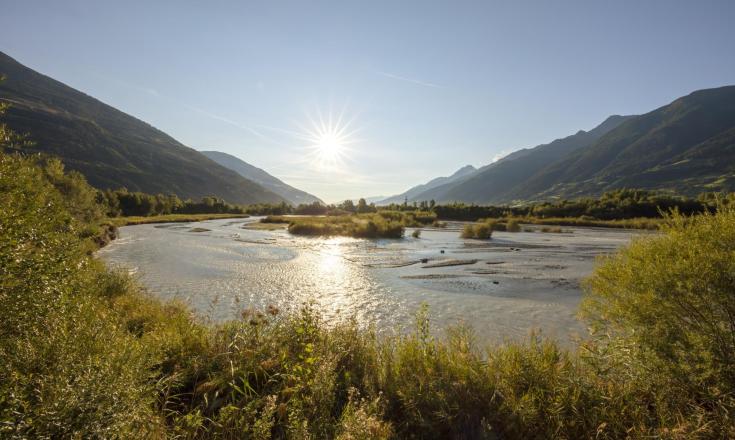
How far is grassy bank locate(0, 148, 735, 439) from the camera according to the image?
3.65 metres

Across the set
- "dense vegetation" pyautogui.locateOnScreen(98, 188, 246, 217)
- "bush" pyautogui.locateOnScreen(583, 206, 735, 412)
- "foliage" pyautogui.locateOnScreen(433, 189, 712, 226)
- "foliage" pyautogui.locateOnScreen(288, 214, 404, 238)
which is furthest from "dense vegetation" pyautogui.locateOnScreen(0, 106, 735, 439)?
"dense vegetation" pyautogui.locateOnScreen(98, 188, 246, 217)

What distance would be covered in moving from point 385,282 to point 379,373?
10.1 metres

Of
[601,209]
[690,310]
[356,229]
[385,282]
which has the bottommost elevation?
[385,282]

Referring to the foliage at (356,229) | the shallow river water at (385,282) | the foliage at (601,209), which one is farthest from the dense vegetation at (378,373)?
the foliage at (601,209)

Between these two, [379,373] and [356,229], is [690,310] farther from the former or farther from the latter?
[356,229]

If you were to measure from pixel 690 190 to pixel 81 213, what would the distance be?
754 feet

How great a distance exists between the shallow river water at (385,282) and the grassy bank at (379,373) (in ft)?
7.45

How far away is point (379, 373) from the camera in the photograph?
5.68 m

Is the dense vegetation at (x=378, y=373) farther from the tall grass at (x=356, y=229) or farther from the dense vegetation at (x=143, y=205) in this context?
the dense vegetation at (x=143, y=205)

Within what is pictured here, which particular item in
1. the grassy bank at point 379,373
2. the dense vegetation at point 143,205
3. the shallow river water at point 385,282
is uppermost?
the dense vegetation at point 143,205

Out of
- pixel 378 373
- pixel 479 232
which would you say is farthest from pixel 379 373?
pixel 479 232

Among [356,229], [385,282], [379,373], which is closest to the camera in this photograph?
[379,373]

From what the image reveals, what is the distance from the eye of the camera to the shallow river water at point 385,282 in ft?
34.9

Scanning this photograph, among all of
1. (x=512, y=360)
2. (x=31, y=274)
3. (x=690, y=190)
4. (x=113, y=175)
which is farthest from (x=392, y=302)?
(x=690, y=190)
